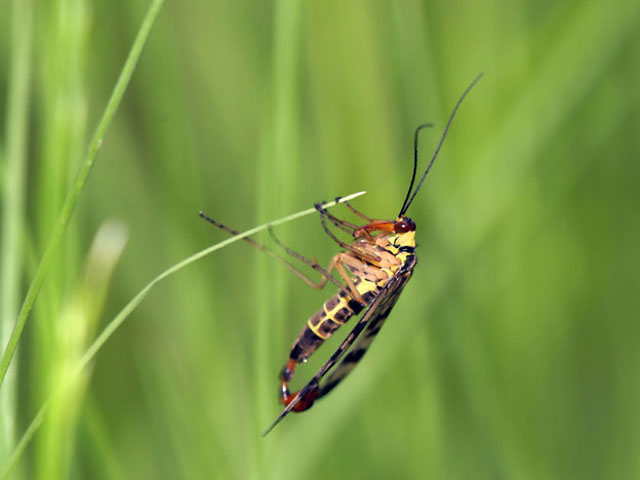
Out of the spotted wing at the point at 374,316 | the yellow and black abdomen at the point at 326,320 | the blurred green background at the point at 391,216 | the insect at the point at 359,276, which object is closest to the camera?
the spotted wing at the point at 374,316

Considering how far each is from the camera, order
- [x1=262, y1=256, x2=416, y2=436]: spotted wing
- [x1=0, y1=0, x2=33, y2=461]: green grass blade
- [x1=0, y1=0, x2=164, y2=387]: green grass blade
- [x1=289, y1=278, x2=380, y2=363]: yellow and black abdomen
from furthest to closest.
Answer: [x1=289, y1=278, x2=380, y2=363]: yellow and black abdomen, [x1=262, y1=256, x2=416, y2=436]: spotted wing, [x1=0, y1=0, x2=33, y2=461]: green grass blade, [x1=0, y1=0, x2=164, y2=387]: green grass blade

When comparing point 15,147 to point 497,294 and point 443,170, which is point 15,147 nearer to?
point 443,170

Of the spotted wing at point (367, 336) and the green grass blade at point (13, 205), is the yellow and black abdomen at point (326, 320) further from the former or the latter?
the green grass blade at point (13, 205)

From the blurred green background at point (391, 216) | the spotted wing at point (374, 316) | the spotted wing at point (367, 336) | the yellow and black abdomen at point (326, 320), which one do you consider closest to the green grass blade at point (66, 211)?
the blurred green background at point (391, 216)

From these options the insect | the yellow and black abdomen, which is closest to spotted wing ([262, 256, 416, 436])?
the insect

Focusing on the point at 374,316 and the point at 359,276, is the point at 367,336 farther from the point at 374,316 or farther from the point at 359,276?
the point at 359,276

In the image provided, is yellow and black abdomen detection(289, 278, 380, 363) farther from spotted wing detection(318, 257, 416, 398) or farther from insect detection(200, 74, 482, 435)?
spotted wing detection(318, 257, 416, 398)
